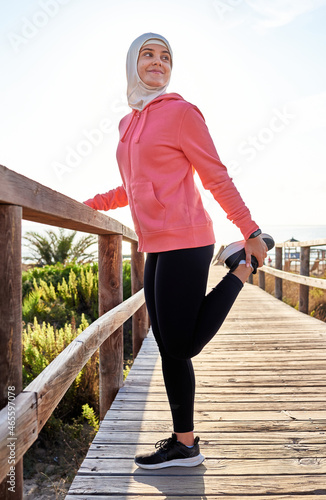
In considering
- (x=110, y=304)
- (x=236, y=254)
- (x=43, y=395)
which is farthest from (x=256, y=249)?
(x=110, y=304)

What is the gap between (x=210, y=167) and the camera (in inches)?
69.0

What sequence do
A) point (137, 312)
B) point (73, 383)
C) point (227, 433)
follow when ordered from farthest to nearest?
point (137, 312), point (73, 383), point (227, 433)

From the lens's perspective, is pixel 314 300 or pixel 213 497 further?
pixel 314 300

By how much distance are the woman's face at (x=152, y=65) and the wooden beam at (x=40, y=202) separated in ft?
1.94

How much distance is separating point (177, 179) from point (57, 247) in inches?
498

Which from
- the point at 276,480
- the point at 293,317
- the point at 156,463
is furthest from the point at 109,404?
the point at 293,317

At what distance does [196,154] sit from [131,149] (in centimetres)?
27

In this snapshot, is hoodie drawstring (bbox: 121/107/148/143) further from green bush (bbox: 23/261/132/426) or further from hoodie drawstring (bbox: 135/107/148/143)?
green bush (bbox: 23/261/132/426)

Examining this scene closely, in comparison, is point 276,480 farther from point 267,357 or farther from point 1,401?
point 267,357

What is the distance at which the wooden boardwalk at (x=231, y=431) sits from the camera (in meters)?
1.75

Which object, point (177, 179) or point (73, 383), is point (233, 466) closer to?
point (177, 179)

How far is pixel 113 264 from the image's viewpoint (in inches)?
116

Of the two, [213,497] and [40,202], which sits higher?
[40,202]

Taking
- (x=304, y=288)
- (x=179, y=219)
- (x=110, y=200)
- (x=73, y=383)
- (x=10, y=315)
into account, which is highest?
(x=110, y=200)
